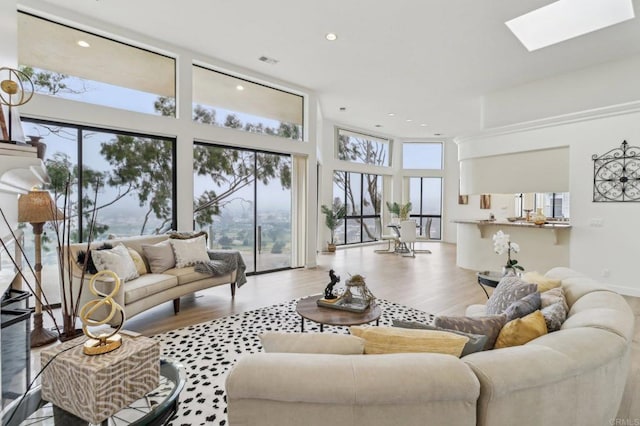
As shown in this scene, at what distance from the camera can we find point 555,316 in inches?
67.8

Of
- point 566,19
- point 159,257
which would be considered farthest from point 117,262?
point 566,19

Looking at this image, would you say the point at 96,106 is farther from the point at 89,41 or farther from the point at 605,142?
the point at 605,142

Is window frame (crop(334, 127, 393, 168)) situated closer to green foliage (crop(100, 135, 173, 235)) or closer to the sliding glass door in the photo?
the sliding glass door

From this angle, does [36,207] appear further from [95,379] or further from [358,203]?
[358,203]

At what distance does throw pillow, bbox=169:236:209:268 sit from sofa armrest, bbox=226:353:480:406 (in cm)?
332

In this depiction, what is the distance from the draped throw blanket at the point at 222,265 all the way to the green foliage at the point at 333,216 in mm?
4549

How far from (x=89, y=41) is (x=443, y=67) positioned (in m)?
5.29

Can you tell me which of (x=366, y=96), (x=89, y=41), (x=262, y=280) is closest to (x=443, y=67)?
(x=366, y=96)

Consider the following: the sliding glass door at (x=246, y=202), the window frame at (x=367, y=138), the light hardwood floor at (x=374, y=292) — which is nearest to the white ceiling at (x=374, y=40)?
the sliding glass door at (x=246, y=202)

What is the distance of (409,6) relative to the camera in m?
3.63

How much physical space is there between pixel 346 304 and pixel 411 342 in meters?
1.64

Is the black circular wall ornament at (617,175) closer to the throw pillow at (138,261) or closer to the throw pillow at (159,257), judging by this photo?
the throw pillow at (159,257)

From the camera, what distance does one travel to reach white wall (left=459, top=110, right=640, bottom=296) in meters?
4.69

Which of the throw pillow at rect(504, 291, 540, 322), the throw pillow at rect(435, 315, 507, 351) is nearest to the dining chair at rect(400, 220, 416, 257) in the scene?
A: the throw pillow at rect(504, 291, 540, 322)
